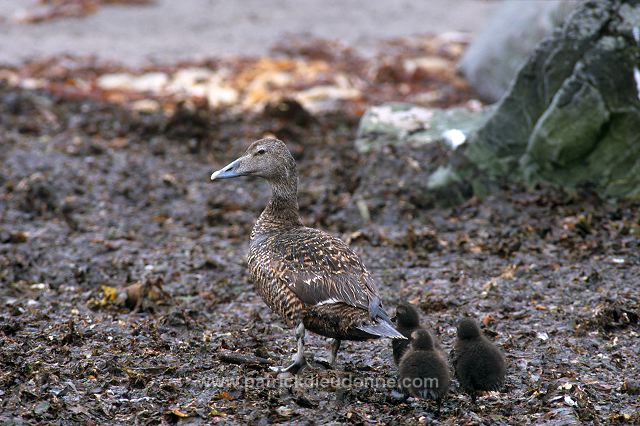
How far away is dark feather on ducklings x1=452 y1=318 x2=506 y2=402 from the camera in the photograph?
4805mm

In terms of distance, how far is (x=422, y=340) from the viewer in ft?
15.8

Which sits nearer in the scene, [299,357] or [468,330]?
[468,330]

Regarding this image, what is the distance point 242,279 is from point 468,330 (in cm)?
243

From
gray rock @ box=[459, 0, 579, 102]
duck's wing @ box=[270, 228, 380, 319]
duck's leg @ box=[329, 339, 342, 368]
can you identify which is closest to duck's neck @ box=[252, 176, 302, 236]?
duck's wing @ box=[270, 228, 380, 319]

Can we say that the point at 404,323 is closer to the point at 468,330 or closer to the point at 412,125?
the point at 468,330

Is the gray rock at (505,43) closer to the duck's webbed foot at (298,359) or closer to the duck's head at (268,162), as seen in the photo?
the duck's head at (268,162)

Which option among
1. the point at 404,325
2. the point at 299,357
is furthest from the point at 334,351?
the point at 404,325

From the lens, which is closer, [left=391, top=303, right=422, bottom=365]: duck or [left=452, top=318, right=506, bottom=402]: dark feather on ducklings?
[left=452, top=318, right=506, bottom=402]: dark feather on ducklings

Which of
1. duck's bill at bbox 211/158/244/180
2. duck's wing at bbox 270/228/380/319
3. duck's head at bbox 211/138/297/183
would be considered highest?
duck's head at bbox 211/138/297/183

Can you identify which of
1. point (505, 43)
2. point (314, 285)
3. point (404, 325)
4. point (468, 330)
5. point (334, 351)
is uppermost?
point (505, 43)

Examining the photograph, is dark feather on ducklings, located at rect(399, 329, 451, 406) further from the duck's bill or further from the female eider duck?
the duck's bill

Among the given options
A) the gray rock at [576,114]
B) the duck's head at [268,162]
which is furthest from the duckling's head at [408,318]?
the gray rock at [576,114]

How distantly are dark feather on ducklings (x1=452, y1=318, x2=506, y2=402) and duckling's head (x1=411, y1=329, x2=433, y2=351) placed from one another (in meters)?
0.22

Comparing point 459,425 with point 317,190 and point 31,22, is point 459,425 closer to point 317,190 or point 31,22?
point 317,190
